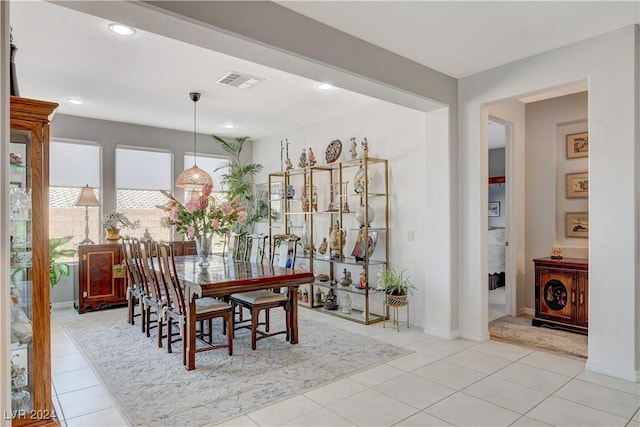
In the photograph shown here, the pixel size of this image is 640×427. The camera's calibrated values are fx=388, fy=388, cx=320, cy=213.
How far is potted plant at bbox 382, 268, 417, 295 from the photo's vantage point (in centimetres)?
445

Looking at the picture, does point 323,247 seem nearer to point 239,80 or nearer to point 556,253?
point 239,80

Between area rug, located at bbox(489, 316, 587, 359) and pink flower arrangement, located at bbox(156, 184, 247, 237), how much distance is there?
3058 mm

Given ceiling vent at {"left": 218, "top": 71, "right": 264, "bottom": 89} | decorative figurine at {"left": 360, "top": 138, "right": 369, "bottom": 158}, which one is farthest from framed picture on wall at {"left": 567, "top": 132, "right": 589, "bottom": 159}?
ceiling vent at {"left": 218, "top": 71, "right": 264, "bottom": 89}

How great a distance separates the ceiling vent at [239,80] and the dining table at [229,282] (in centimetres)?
201

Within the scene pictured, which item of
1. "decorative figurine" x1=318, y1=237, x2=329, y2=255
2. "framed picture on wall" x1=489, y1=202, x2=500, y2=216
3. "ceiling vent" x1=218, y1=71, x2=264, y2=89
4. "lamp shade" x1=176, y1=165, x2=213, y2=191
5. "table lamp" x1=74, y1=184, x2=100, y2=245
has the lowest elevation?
"decorative figurine" x1=318, y1=237, x2=329, y2=255

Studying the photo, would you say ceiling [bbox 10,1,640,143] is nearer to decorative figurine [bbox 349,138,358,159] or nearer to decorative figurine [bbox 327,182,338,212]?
decorative figurine [bbox 349,138,358,159]

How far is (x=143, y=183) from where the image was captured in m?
6.30

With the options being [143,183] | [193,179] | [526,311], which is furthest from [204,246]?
[526,311]

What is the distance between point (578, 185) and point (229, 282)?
13.7ft

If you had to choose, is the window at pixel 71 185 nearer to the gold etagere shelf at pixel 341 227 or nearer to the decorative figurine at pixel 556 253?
the gold etagere shelf at pixel 341 227

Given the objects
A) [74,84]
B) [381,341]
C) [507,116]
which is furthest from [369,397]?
[74,84]

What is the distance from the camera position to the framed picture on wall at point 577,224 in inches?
179

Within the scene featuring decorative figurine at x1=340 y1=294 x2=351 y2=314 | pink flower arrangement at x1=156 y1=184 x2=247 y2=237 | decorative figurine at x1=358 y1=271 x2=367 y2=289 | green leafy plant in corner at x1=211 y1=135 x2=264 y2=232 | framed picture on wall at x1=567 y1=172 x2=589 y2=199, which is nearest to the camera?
pink flower arrangement at x1=156 y1=184 x2=247 y2=237

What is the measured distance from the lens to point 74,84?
4309mm
